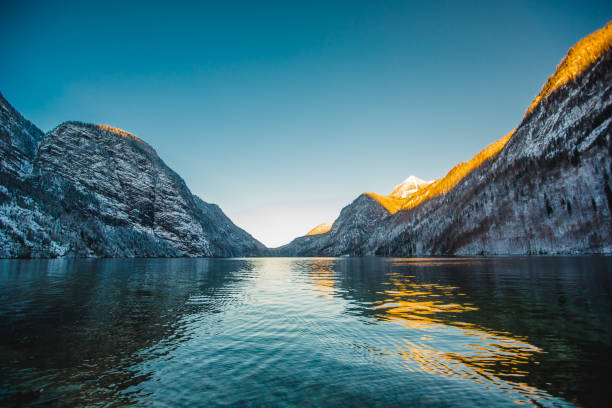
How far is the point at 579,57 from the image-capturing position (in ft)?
518

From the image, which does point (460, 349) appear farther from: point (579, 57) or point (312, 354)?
point (579, 57)

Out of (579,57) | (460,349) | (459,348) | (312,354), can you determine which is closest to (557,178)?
(579,57)

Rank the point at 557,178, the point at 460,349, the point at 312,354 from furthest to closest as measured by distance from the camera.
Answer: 1. the point at 557,178
2. the point at 460,349
3. the point at 312,354

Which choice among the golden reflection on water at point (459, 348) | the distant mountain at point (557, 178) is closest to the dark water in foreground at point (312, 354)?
the golden reflection on water at point (459, 348)

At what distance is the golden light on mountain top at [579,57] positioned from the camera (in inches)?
5556

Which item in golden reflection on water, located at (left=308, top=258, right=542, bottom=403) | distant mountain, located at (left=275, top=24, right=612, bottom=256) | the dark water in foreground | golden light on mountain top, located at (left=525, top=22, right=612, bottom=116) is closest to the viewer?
the dark water in foreground

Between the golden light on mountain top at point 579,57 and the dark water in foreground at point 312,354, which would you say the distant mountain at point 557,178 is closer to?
the golden light on mountain top at point 579,57

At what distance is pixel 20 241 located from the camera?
133875mm

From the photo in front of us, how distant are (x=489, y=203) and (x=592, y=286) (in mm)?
156227

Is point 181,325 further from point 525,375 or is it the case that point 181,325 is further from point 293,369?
point 525,375

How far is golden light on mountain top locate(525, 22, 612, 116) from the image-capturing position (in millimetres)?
141125

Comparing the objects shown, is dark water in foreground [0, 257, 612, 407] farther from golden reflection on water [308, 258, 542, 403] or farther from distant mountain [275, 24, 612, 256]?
distant mountain [275, 24, 612, 256]

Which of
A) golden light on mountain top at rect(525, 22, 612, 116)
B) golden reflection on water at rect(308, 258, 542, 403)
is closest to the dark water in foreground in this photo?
Answer: golden reflection on water at rect(308, 258, 542, 403)

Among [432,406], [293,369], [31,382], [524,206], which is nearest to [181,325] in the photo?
[31,382]
